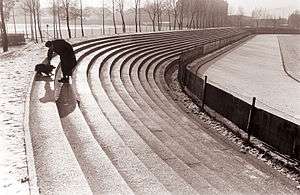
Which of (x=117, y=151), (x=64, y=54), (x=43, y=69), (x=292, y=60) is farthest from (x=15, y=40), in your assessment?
(x=117, y=151)

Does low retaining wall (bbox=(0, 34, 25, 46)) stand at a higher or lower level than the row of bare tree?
lower

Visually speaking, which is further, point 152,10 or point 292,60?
point 152,10

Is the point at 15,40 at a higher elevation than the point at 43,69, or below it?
below

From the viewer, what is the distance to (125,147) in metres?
6.28

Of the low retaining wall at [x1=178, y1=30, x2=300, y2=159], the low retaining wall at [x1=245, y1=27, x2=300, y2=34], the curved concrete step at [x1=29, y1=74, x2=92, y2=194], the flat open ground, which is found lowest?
the flat open ground

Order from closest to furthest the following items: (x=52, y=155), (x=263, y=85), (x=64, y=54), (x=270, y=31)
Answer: (x=52, y=155) < (x=64, y=54) < (x=263, y=85) < (x=270, y=31)

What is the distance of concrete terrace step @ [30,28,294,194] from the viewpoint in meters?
4.86

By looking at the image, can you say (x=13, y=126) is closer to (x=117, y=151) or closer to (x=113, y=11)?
(x=117, y=151)

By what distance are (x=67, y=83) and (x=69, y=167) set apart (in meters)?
5.70

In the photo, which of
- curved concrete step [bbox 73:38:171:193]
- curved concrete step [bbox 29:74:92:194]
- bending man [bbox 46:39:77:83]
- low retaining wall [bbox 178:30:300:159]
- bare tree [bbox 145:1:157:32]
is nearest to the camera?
curved concrete step [bbox 29:74:92:194]

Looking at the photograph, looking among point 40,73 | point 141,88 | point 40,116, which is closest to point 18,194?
point 40,116

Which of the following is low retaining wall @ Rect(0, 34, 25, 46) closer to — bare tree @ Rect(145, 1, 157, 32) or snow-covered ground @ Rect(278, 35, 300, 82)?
bare tree @ Rect(145, 1, 157, 32)

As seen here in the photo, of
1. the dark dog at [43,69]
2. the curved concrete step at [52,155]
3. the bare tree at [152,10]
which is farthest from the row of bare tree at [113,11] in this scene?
the curved concrete step at [52,155]

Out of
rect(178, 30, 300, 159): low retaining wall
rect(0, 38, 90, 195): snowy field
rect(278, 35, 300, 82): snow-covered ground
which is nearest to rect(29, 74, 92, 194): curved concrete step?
rect(0, 38, 90, 195): snowy field
